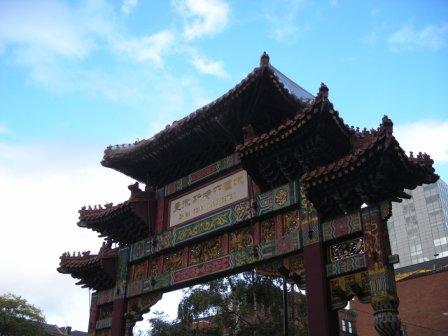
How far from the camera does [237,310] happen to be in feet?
66.1

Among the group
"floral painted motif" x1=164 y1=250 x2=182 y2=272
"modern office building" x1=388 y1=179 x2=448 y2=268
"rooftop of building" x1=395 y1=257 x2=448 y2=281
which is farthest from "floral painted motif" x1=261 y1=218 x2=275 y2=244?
"modern office building" x1=388 y1=179 x2=448 y2=268

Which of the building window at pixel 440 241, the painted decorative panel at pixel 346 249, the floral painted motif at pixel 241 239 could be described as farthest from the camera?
the building window at pixel 440 241

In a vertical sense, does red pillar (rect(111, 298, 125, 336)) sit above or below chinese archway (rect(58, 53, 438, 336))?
below

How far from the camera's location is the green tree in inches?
1337

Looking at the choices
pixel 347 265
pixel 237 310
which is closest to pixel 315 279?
pixel 347 265

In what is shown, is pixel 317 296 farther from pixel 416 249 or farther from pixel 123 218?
pixel 416 249

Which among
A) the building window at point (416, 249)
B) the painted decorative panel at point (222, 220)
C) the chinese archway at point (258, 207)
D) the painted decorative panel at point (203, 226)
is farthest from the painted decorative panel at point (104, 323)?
the building window at point (416, 249)

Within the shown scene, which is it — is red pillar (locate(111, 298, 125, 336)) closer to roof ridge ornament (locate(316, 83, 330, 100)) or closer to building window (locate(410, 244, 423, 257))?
roof ridge ornament (locate(316, 83, 330, 100))

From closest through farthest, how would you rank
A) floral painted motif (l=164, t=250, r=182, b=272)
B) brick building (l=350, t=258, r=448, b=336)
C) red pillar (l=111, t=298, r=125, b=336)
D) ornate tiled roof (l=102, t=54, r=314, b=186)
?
ornate tiled roof (l=102, t=54, r=314, b=186)
floral painted motif (l=164, t=250, r=182, b=272)
red pillar (l=111, t=298, r=125, b=336)
brick building (l=350, t=258, r=448, b=336)

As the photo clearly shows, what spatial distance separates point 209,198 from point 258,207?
1692mm

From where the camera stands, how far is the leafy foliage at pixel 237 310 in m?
19.6

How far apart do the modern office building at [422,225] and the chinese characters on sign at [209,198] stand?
7322cm

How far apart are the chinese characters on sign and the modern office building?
7322cm

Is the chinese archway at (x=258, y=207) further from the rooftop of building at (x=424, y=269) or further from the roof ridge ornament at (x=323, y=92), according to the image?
the rooftop of building at (x=424, y=269)
